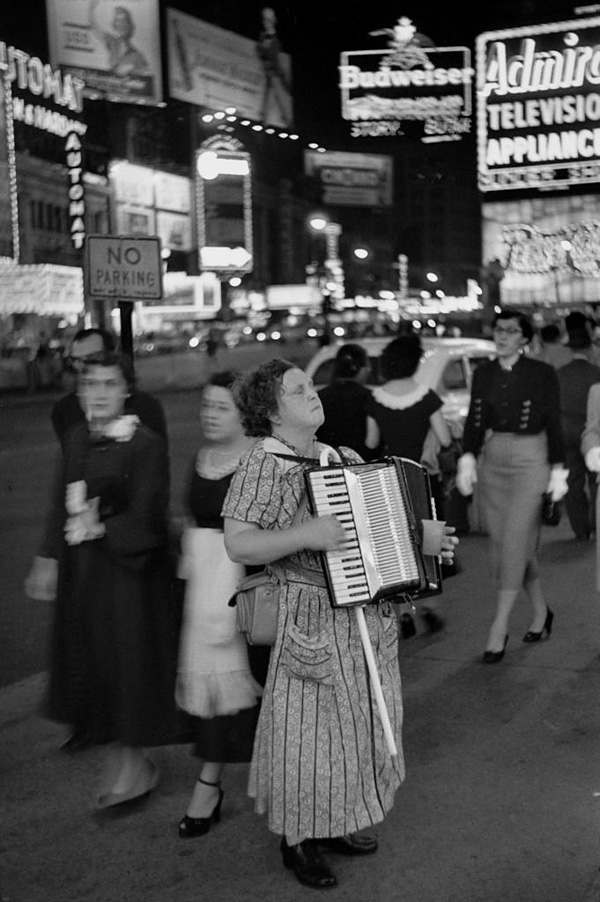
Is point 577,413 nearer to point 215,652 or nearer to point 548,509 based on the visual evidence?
point 548,509

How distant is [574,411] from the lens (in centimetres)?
974

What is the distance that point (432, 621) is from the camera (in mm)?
7004

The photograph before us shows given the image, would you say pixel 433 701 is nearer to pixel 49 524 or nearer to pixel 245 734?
pixel 245 734

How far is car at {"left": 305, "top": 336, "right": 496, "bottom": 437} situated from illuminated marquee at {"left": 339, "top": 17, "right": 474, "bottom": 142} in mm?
23884

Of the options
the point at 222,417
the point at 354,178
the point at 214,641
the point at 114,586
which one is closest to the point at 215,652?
the point at 214,641

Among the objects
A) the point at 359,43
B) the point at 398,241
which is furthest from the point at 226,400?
the point at 398,241

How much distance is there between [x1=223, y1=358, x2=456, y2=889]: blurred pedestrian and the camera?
3.64 m

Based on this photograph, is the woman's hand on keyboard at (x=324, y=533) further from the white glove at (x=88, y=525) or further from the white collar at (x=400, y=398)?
the white collar at (x=400, y=398)

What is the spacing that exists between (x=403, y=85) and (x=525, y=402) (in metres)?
30.5

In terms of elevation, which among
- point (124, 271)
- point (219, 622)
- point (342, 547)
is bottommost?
point (219, 622)

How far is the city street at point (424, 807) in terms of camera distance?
3.85 metres

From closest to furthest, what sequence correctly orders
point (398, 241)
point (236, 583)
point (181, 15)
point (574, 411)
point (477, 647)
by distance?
point (236, 583)
point (477, 647)
point (574, 411)
point (181, 15)
point (398, 241)

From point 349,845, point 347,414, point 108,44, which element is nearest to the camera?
point 349,845

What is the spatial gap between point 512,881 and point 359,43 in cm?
3768
